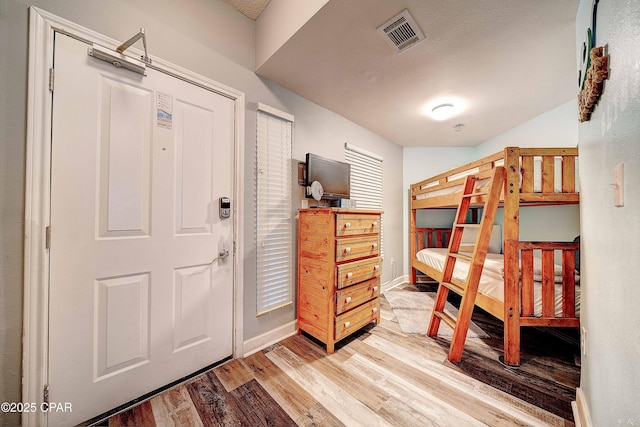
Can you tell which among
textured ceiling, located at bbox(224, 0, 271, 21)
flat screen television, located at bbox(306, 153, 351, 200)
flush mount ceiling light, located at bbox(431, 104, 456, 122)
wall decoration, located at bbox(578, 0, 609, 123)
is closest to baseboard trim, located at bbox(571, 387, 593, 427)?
wall decoration, located at bbox(578, 0, 609, 123)

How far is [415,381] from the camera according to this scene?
1.58 m

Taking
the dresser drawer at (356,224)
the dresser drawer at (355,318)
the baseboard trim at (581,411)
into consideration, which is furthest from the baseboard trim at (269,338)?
the baseboard trim at (581,411)

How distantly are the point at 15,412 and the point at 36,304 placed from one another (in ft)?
1.67

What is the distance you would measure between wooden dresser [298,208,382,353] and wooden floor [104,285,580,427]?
22cm

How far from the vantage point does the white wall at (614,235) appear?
0.64 metres

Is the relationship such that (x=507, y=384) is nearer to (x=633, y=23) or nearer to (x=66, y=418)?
(x=633, y=23)

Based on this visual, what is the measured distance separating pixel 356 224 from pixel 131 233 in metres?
1.65

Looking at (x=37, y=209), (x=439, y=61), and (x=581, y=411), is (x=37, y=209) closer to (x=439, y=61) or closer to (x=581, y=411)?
(x=439, y=61)

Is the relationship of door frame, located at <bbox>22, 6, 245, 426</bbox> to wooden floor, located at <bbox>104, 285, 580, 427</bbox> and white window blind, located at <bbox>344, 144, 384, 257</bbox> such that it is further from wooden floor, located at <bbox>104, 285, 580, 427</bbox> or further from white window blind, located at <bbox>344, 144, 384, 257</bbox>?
white window blind, located at <bbox>344, 144, 384, 257</bbox>

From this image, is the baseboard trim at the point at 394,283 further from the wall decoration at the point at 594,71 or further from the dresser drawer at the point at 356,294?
the wall decoration at the point at 594,71

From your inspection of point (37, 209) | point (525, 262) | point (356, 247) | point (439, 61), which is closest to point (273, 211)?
point (356, 247)

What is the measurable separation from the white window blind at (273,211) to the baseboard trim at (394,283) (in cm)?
185

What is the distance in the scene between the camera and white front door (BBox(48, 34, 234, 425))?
1189 millimetres

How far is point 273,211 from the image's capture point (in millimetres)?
2098
